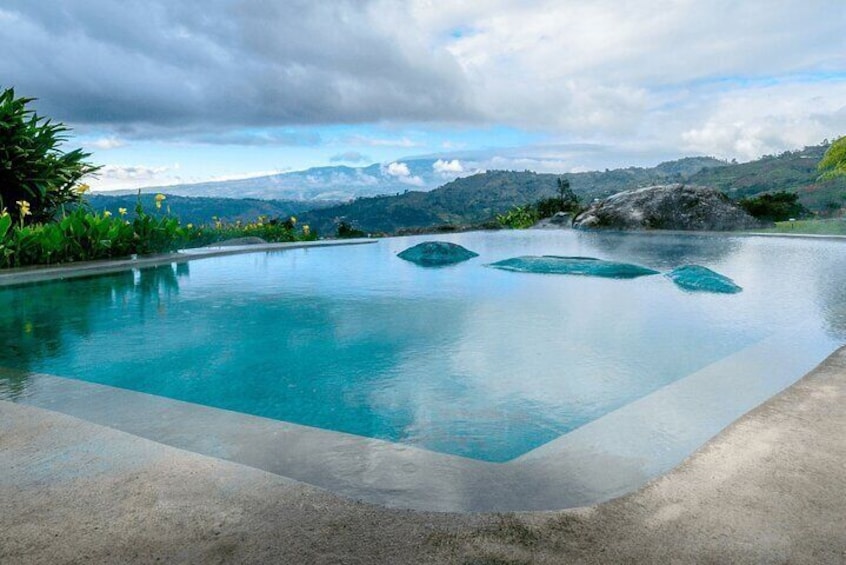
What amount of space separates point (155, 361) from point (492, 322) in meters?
3.62

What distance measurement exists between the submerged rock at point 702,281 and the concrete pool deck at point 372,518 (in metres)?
6.82

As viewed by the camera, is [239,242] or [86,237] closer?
[86,237]

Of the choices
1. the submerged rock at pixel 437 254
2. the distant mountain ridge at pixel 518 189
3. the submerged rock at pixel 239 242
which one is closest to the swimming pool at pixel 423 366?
the submerged rock at pixel 437 254

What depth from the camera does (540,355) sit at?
5312 mm

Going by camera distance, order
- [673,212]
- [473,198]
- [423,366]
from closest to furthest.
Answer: [423,366], [673,212], [473,198]

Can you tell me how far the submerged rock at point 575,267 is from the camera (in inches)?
423

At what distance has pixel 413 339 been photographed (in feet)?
19.6

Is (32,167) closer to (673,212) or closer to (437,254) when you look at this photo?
(437,254)

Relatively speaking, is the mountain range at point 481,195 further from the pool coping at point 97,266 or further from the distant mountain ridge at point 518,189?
the pool coping at point 97,266

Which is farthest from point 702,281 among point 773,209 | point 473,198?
point 473,198

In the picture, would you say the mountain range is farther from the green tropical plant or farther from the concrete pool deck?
the concrete pool deck

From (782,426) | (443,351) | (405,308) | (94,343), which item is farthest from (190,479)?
(405,308)

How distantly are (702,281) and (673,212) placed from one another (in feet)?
49.6

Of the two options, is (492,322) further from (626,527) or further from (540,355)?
(626,527)
